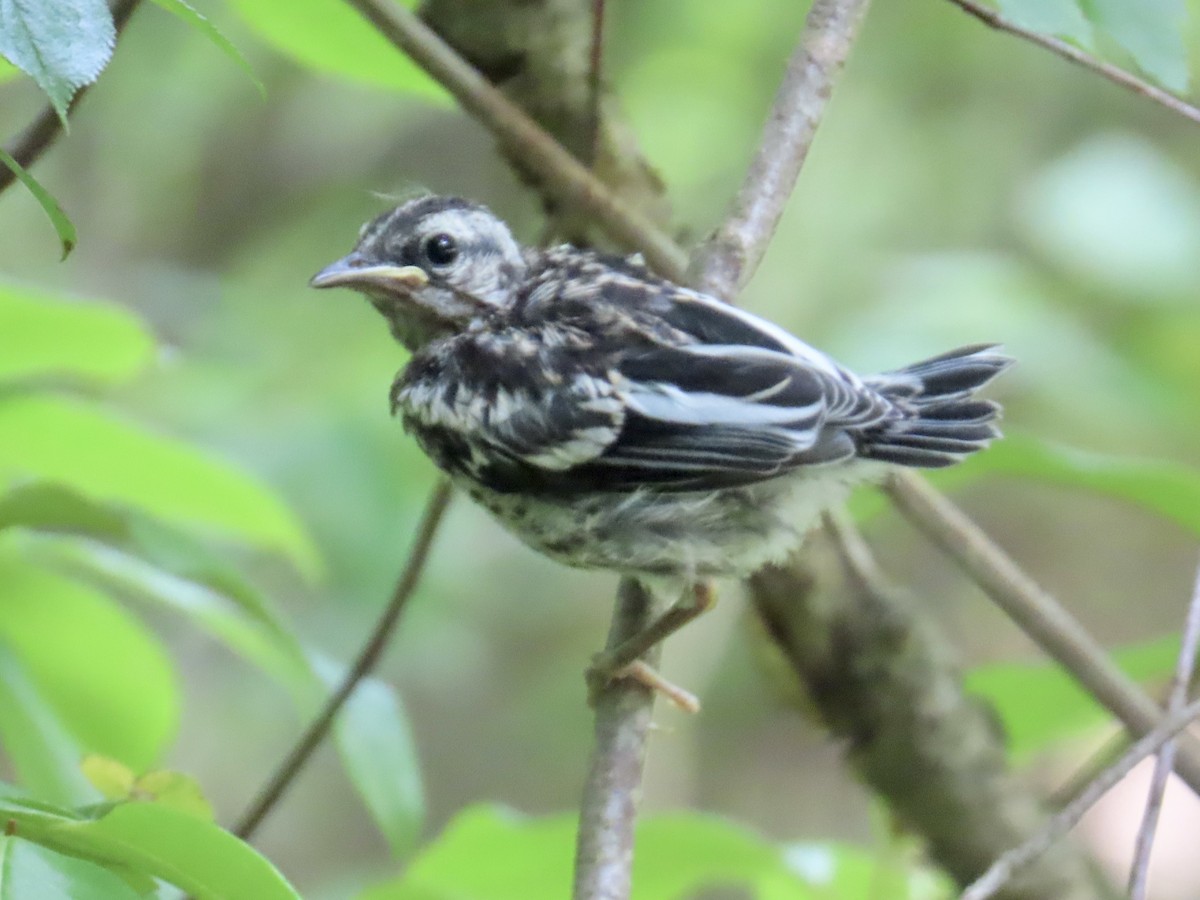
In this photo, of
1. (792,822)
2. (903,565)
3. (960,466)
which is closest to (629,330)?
(960,466)

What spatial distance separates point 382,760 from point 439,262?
86 centimetres

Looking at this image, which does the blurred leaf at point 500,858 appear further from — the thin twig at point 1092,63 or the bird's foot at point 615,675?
the thin twig at point 1092,63

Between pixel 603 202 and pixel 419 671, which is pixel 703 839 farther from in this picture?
pixel 419 671

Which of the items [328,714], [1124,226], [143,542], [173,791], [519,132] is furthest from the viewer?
[1124,226]

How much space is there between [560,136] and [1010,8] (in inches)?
45.9

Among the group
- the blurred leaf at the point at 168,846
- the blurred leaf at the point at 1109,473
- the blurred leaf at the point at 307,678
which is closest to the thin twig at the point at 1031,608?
the blurred leaf at the point at 1109,473

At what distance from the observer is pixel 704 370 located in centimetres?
202

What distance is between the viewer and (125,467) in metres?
1.93

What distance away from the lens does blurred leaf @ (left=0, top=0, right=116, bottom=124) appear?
3.43 ft

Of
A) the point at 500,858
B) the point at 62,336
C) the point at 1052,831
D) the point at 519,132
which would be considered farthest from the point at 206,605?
the point at 1052,831

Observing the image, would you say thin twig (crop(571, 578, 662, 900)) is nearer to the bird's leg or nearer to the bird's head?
the bird's leg

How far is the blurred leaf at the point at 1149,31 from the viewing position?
1.62 meters

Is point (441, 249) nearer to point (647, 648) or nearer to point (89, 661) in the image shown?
point (647, 648)

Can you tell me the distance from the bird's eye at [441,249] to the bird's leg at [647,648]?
27.1 inches
